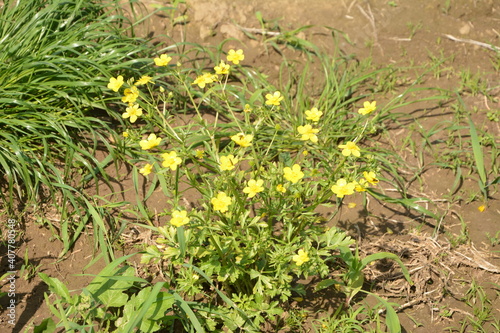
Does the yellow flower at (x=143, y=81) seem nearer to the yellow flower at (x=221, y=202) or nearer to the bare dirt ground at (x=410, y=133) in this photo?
the yellow flower at (x=221, y=202)

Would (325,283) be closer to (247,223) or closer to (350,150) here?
(247,223)

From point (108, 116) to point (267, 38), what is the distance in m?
1.30

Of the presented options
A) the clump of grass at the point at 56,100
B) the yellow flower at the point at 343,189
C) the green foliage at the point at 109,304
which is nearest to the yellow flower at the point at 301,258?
the yellow flower at the point at 343,189

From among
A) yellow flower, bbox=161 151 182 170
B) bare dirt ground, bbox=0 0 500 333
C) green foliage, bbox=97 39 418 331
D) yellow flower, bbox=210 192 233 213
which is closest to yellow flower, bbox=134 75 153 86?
green foliage, bbox=97 39 418 331

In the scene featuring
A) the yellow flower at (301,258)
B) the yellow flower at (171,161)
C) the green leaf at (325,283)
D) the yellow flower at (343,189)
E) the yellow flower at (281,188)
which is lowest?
the green leaf at (325,283)

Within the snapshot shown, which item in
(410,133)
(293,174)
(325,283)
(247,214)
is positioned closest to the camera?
(293,174)

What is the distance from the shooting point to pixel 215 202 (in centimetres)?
201

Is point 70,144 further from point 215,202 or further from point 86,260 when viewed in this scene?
point 215,202

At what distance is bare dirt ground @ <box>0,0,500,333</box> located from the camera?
2.65m

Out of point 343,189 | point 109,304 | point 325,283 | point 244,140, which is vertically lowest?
point 325,283

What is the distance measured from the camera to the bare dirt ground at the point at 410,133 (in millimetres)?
2650

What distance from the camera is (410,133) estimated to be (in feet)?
11.0

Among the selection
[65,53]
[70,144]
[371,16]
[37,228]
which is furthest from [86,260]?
[371,16]

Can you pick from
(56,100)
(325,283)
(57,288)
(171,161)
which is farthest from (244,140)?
(56,100)
